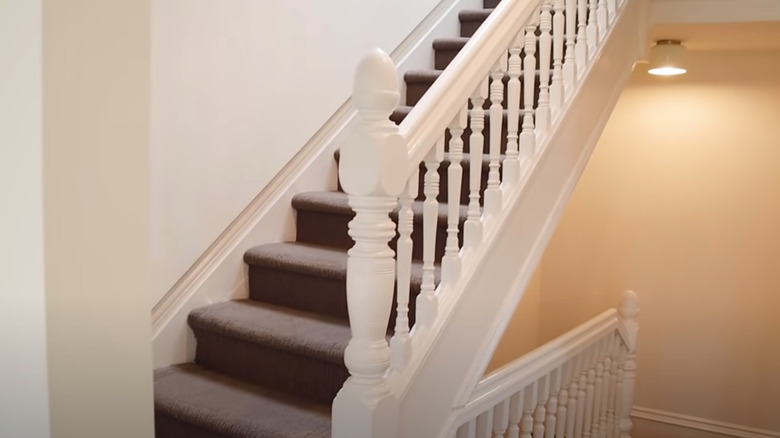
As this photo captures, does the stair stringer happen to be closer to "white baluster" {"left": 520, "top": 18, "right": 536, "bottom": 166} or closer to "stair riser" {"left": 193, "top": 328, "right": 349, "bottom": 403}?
"white baluster" {"left": 520, "top": 18, "right": 536, "bottom": 166}

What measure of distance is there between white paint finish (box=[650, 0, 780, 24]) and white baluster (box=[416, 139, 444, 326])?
82.3 inches

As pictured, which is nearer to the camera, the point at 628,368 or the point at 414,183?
the point at 414,183

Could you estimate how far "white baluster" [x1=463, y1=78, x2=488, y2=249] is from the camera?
1.92 m

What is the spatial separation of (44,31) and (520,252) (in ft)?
5.78

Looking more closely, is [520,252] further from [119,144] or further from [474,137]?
[119,144]

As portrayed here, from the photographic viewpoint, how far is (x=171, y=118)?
232 cm

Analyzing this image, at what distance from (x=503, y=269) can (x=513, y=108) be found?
1.64 feet

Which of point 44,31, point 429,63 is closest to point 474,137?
point 44,31

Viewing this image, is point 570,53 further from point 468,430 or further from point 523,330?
point 523,330

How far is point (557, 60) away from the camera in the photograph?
7.84 feet

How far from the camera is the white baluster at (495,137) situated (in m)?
2.01

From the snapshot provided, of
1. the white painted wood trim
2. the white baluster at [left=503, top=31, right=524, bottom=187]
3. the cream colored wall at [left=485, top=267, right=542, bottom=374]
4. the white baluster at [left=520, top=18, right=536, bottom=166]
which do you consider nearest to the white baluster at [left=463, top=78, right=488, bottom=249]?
the white baluster at [left=503, top=31, right=524, bottom=187]

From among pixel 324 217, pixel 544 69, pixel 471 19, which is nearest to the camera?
pixel 544 69

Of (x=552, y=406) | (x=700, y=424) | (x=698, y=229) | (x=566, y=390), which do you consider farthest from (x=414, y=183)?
(x=700, y=424)
